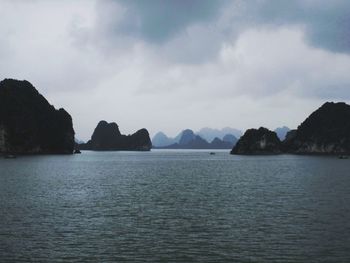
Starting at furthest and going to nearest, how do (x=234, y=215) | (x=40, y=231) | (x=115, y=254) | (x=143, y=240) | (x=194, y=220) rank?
(x=234, y=215) → (x=194, y=220) → (x=40, y=231) → (x=143, y=240) → (x=115, y=254)

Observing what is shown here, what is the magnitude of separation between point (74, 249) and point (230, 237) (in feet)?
44.5

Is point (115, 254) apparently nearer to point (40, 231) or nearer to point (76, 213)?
point (40, 231)

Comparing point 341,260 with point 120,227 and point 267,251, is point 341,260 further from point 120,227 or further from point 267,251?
point 120,227

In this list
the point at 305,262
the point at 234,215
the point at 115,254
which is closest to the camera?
the point at 305,262

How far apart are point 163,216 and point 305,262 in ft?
71.4

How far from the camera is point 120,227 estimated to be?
140 ft

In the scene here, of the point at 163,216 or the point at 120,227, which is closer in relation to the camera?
the point at 120,227

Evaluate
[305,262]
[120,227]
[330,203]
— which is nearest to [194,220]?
[120,227]

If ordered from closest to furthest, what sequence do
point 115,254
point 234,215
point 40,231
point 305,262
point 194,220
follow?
point 305,262 < point 115,254 < point 40,231 < point 194,220 < point 234,215

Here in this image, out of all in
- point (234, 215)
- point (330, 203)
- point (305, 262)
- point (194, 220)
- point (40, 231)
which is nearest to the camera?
point (305, 262)

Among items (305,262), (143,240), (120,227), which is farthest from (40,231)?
(305,262)

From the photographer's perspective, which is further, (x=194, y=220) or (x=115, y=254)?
(x=194, y=220)

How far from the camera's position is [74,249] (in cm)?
3384

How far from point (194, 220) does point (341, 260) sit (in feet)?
61.8
